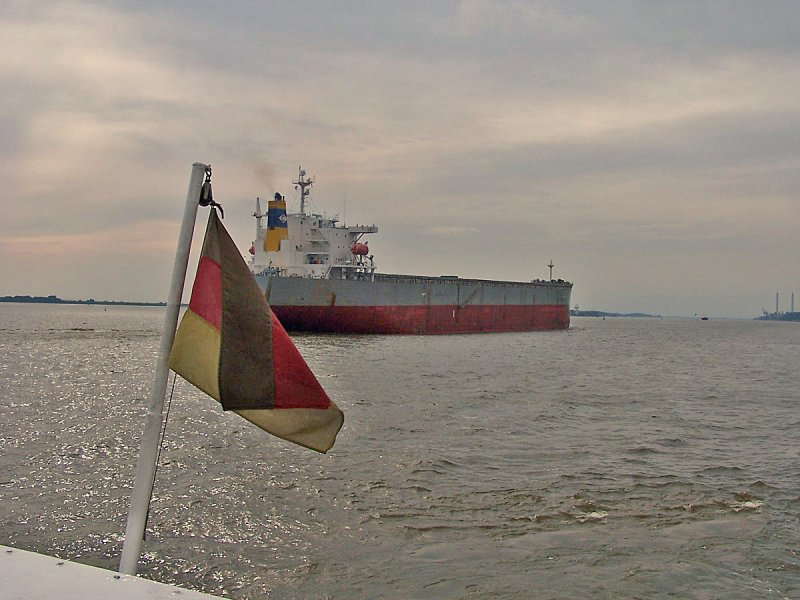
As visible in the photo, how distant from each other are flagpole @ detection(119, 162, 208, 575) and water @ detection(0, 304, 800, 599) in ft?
6.17

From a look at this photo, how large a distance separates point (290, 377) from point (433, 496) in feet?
15.0

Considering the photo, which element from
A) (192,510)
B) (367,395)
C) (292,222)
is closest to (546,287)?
(292,222)

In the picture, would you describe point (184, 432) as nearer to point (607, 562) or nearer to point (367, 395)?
point (367, 395)

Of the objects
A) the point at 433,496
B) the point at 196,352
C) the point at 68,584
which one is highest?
the point at 196,352

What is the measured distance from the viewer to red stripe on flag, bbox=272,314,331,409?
132 inches

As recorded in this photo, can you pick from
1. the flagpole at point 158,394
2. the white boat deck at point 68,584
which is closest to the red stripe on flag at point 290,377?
the flagpole at point 158,394

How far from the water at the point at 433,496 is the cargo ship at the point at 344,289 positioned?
1914 cm

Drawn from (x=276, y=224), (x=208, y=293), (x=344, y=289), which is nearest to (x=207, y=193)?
(x=208, y=293)

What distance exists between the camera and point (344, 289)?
35.8 meters

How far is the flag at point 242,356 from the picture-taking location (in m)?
3.27

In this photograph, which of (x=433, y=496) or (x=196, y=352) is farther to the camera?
(x=433, y=496)

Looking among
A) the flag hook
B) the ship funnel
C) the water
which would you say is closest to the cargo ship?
the ship funnel

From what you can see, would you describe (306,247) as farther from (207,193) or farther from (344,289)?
(207,193)

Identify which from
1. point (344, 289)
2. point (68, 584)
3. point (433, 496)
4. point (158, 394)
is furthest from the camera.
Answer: point (344, 289)
